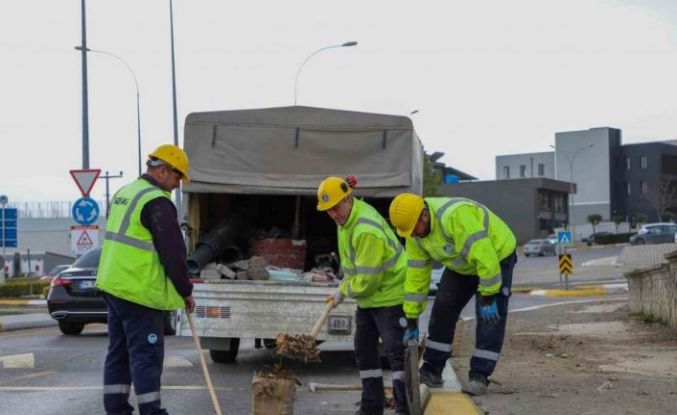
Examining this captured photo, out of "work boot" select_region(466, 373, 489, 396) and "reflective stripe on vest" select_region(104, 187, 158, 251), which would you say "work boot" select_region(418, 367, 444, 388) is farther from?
"reflective stripe on vest" select_region(104, 187, 158, 251)

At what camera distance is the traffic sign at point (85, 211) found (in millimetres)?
22562

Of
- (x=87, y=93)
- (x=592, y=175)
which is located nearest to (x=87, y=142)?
(x=87, y=93)

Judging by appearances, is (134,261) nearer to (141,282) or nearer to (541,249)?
(141,282)

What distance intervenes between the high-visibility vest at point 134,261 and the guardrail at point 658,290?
28.2 ft

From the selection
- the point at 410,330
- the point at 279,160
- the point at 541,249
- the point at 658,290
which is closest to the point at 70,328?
the point at 279,160

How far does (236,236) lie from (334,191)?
571cm

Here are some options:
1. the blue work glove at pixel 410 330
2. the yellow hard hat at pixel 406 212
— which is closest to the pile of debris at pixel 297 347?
the blue work glove at pixel 410 330

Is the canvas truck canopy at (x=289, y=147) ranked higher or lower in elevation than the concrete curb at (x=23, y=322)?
higher

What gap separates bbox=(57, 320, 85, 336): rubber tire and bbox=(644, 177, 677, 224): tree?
83.2 metres

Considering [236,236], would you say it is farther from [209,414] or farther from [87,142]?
[87,142]

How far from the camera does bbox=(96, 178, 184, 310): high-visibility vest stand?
279 inches

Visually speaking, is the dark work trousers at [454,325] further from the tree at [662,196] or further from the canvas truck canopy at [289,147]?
the tree at [662,196]

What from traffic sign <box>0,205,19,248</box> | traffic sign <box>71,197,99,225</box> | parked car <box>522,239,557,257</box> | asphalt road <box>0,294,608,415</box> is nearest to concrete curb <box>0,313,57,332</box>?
traffic sign <box>71,197,99,225</box>

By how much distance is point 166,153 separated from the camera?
7336mm
